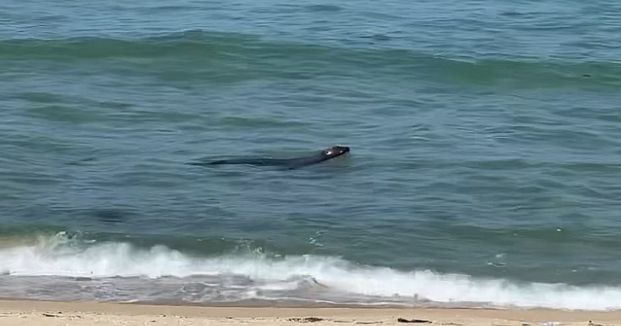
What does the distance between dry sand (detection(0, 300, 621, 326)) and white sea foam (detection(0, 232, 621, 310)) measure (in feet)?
1.46

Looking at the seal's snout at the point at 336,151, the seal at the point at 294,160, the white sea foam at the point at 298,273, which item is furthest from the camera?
the seal's snout at the point at 336,151

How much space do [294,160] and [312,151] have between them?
60 centimetres

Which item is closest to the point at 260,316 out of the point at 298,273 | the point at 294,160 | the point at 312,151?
the point at 298,273

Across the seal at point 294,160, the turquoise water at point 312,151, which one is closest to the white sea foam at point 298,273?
the turquoise water at point 312,151

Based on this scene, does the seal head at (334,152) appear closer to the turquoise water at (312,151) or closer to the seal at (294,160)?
→ the seal at (294,160)

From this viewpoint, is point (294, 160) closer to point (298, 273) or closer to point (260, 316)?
point (298, 273)

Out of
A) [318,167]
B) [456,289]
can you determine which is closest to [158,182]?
[318,167]

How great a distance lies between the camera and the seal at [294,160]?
11727mm

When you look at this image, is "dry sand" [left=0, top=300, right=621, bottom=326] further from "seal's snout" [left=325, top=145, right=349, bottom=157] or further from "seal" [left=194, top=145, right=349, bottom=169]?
"seal's snout" [left=325, top=145, right=349, bottom=157]

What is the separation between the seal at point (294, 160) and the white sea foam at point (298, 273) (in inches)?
107

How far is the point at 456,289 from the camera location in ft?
27.2

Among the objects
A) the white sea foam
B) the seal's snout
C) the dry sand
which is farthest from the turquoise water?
the dry sand

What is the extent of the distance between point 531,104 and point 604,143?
240 cm

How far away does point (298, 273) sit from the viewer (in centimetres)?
861
